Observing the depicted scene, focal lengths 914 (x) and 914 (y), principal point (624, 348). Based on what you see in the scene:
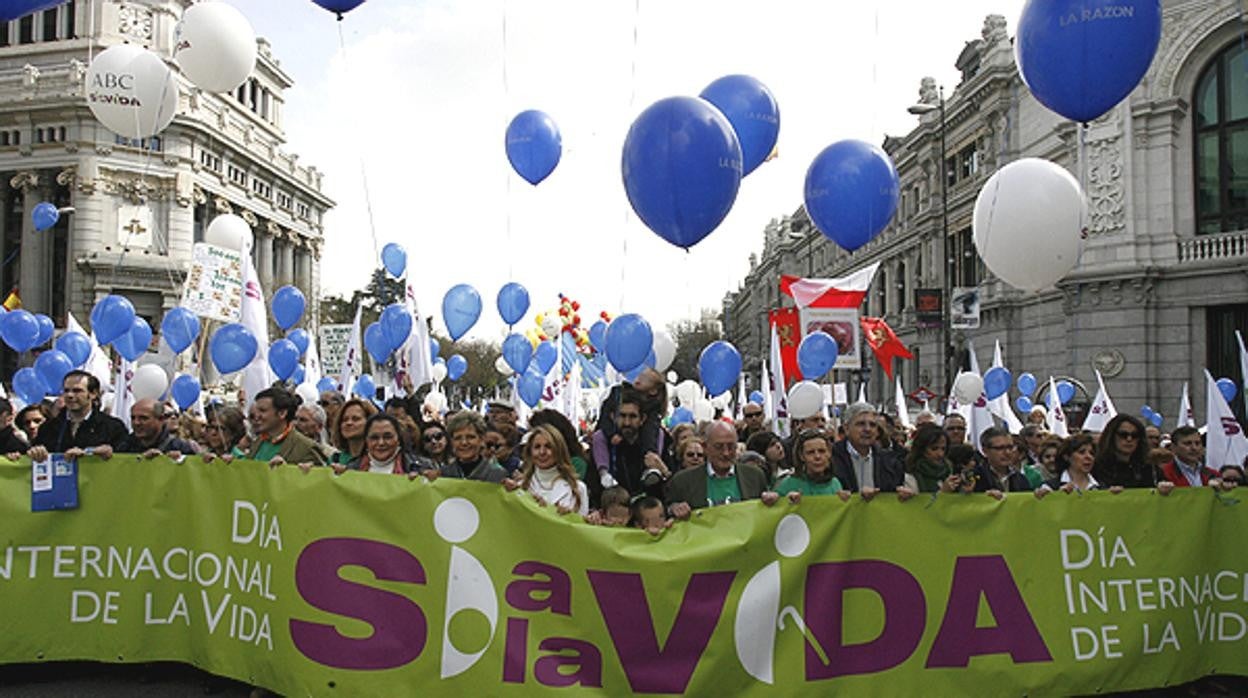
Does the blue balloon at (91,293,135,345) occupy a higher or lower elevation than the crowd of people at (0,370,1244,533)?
higher

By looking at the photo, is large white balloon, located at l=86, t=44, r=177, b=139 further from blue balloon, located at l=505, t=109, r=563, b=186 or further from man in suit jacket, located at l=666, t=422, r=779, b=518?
man in suit jacket, located at l=666, t=422, r=779, b=518

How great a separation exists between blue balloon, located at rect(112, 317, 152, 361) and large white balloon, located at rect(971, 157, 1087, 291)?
11.1 meters

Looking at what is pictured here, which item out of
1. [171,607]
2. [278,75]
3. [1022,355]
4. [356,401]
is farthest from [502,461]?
[278,75]

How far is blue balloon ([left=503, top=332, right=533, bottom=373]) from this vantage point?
17156 millimetres

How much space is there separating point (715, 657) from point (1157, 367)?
25.1 metres

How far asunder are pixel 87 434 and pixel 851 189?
753 centimetres

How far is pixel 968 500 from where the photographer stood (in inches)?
185

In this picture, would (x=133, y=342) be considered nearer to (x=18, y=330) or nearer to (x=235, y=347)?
(x=235, y=347)

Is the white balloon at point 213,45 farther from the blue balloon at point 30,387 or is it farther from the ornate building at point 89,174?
the ornate building at point 89,174

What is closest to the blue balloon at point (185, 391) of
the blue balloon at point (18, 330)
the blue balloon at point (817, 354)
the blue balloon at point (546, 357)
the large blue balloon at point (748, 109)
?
the blue balloon at point (18, 330)

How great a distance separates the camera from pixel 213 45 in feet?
31.1

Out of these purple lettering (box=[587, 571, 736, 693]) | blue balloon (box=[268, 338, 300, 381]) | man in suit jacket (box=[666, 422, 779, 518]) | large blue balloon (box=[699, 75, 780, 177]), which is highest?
large blue balloon (box=[699, 75, 780, 177])

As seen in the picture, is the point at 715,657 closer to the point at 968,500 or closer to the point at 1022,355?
the point at 968,500

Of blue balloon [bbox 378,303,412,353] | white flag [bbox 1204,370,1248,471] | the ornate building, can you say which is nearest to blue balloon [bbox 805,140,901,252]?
white flag [bbox 1204,370,1248,471]
